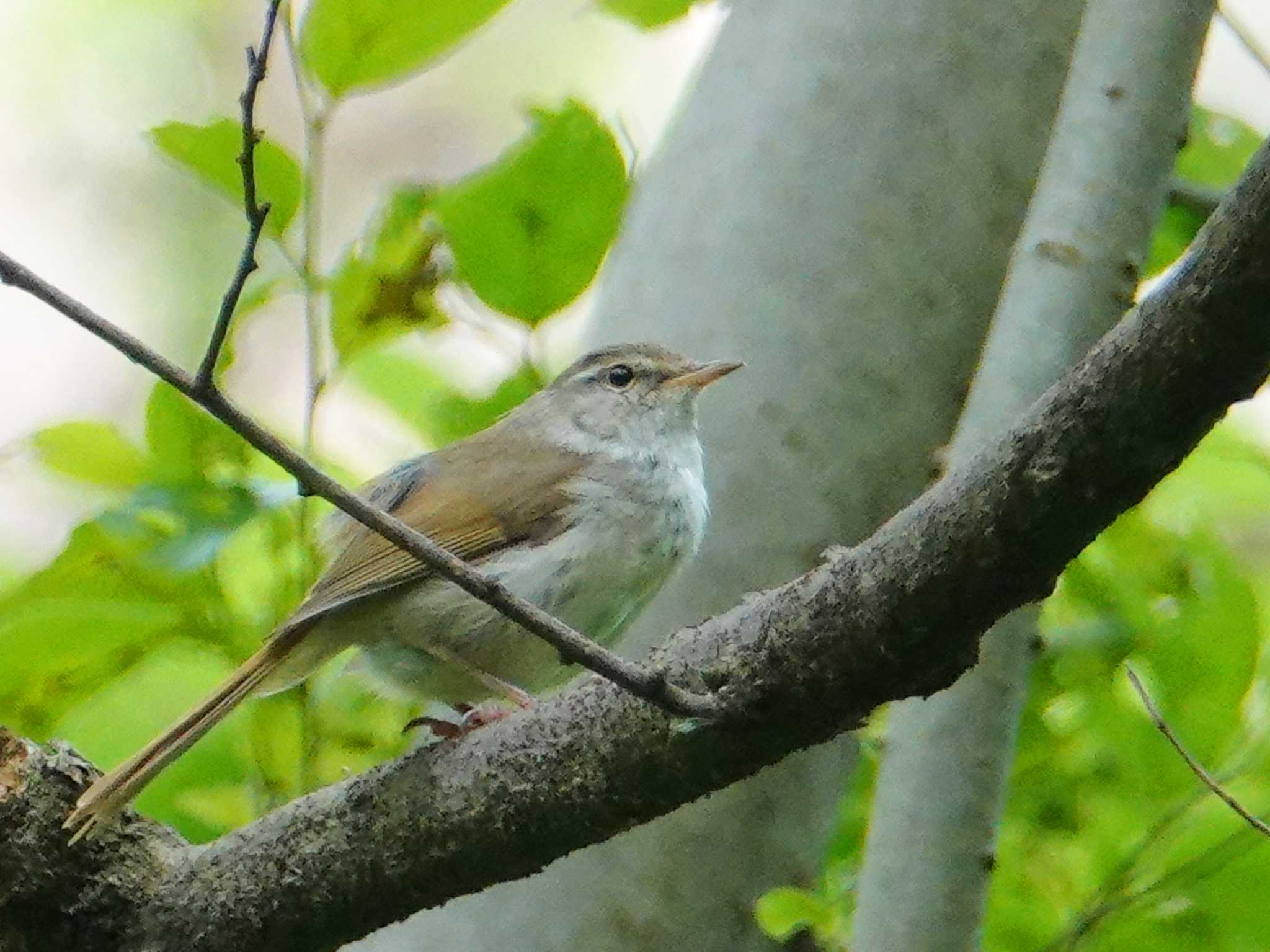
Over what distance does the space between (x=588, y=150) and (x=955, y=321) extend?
2.78ft

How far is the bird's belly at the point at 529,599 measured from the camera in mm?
2715

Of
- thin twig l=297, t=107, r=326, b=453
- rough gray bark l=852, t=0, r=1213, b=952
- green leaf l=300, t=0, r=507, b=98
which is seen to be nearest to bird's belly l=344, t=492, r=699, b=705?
thin twig l=297, t=107, r=326, b=453

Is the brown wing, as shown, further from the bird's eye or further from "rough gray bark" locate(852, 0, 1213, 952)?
"rough gray bark" locate(852, 0, 1213, 952)

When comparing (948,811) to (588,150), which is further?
(588,150)

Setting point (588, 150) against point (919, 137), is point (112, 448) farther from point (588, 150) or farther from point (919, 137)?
point (919, 137)

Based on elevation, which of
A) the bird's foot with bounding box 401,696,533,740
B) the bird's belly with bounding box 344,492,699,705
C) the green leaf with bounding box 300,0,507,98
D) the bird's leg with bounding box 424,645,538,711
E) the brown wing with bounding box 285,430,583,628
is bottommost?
the bird's foot with bounding box 401,696,533,740

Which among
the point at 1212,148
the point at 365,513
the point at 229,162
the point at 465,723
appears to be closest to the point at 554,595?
the point at 465,723

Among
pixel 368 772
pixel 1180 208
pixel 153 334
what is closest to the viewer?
pixel 368 772

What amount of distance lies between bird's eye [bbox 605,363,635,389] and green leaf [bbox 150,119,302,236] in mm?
960

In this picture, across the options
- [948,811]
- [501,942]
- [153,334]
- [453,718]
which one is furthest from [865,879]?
[153,334]

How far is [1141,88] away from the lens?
2.51 m

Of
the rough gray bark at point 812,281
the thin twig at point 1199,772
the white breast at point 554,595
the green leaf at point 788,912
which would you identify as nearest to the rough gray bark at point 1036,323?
the green leaf at point 788,912

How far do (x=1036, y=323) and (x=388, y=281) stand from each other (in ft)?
3.49

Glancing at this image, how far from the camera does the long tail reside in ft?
6.97
